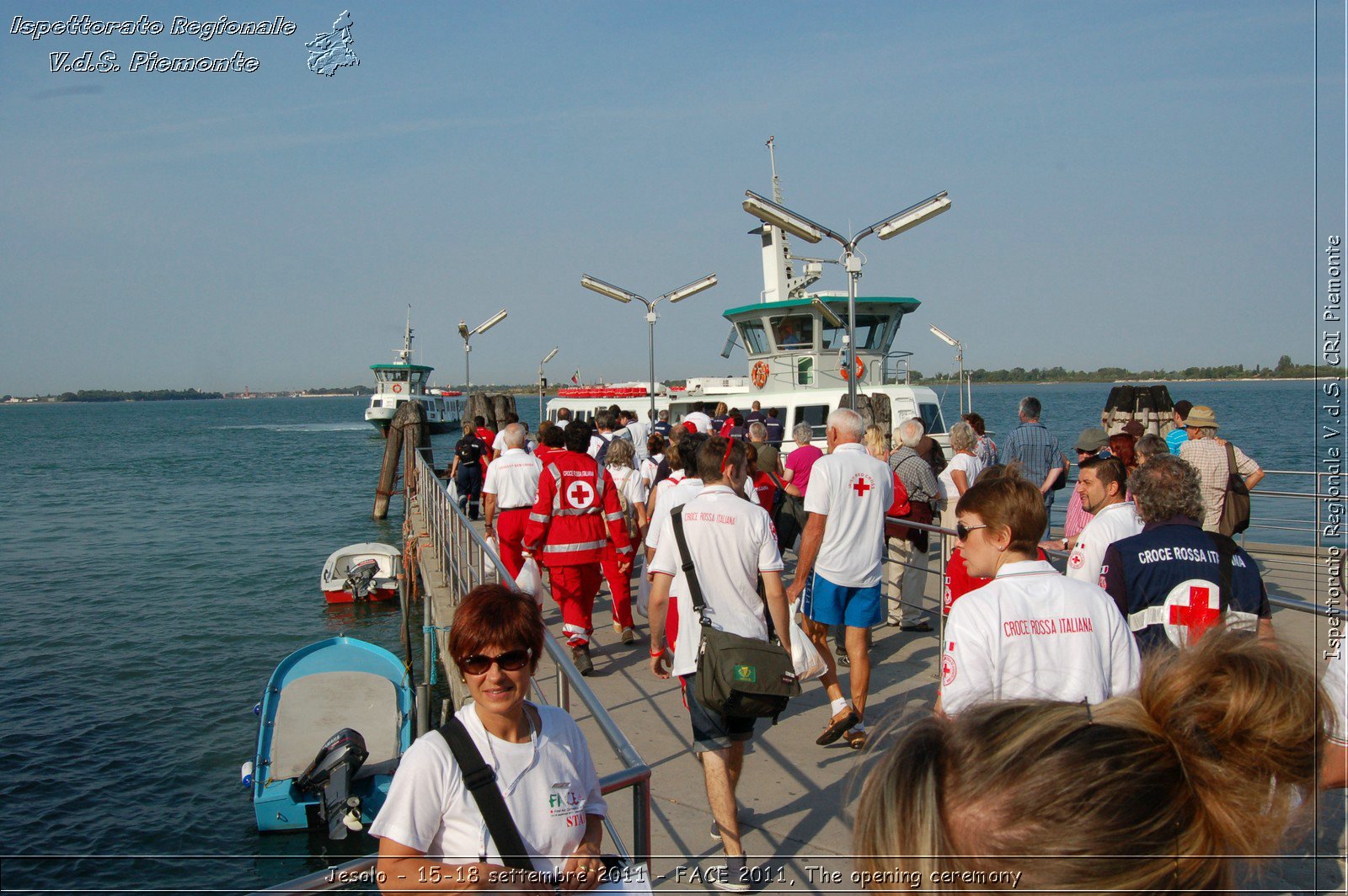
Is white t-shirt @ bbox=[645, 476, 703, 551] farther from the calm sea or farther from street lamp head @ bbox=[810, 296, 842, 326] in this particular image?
street lamp head @ bbox=[810, 296, 842, 326]

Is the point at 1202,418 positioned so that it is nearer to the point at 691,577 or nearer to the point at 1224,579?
the point at 1224,579

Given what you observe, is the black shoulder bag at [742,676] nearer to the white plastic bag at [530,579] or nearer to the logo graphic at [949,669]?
the logo graphic at [949,669]

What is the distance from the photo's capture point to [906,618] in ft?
28.8

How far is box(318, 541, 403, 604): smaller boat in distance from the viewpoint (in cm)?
1825

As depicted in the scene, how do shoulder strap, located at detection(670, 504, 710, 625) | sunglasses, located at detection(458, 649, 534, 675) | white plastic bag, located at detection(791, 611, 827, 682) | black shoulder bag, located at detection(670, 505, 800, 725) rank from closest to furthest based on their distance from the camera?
sunglasses, located at detection(458, 649, 534, 675)
black shoulder bag, located at detection(670, 505, 800, 725)
shoulder strap, located at detection(670, 504, 710, 625)
white plastic bag, located at detection(791, 611, 827, 682)

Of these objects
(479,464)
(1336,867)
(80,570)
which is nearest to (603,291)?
(479,464)

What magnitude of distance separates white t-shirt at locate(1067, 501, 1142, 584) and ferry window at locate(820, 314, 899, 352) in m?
16.7

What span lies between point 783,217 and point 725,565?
335 inches

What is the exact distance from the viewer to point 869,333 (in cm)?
2134

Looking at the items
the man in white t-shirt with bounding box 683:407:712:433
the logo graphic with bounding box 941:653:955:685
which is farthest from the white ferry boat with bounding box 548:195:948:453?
the logo graphic with bounding box 941:653:955:685

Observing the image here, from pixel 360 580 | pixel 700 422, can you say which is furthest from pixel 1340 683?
pixel 360 580

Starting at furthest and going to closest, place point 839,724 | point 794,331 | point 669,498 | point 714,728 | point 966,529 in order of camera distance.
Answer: point 794,331 → point 669,498 → point 839,724 → point 714,728 → point 966,529

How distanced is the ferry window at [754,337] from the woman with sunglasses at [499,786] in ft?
66.6

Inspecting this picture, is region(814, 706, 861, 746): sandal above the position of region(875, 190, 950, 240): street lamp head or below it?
below
